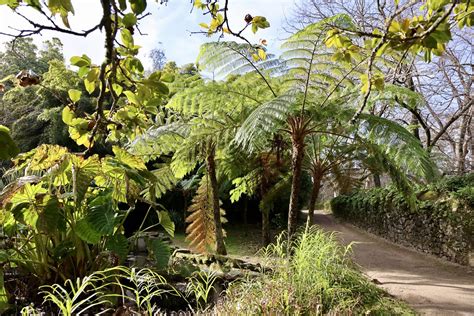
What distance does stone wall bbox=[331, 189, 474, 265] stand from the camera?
6.10 metres

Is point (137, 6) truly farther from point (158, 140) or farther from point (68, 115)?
point (158, 140)

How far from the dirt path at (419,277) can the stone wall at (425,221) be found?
22 cm

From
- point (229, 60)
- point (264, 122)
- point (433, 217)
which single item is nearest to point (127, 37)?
point (264, 122)

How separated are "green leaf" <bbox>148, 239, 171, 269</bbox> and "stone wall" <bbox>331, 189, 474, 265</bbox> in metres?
3.97

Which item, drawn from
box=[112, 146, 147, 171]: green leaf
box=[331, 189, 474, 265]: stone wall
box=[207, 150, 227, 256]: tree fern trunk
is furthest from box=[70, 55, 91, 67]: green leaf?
box=[331, 189, 474, 265]: stone wall

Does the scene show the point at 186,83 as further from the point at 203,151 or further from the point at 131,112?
the point at 131,112

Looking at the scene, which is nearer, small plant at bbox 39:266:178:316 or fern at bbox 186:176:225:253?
small plant at bbox 39:266:178:316

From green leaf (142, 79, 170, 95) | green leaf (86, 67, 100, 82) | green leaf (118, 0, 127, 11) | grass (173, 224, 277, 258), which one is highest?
green leaf (118, 0, 127, 11)

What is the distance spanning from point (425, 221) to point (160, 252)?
237 inches

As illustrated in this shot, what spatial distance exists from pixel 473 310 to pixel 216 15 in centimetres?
386

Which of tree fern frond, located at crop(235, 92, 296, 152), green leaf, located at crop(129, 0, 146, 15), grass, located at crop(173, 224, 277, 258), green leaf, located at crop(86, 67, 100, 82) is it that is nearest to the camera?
green leaf, located at crop(129, 0, 146, 15)

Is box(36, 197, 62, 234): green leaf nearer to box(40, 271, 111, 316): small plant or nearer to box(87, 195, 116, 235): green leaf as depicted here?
box(87, 195, 116, 235): green leaf

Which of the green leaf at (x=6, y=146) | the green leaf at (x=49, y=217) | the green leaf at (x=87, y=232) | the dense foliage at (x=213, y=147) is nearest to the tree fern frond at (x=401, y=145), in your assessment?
the dense foliage at (x=213, y=147)

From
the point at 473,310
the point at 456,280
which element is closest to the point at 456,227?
the point at 456,280
